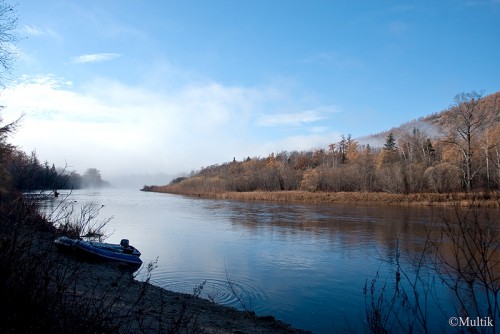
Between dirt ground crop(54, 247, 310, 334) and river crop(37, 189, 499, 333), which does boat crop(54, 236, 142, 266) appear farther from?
dirt ground crop(54, 247, 310, 334)

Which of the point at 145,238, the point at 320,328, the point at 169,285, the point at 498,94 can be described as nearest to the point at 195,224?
the point at 145,238

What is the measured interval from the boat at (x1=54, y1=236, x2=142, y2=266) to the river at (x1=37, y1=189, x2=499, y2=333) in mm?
1087

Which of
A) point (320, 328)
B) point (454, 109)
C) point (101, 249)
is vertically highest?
point (454, 109)

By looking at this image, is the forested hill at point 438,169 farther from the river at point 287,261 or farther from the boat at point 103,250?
the boat at point 103,250

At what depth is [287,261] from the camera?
48.2 feet

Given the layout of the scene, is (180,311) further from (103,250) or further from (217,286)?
(103,250)

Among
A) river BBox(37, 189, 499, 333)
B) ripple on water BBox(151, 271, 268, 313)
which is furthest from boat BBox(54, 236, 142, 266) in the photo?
ripple on water BBox(151, 271, 268, 313)

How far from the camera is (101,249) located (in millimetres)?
13141

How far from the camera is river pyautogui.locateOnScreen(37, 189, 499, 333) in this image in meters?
9.57

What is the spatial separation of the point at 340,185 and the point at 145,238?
44.9m

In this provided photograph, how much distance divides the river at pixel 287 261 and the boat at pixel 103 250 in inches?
42.8

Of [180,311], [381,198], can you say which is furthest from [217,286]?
[381,198]

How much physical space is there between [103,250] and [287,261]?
6779 millimetres

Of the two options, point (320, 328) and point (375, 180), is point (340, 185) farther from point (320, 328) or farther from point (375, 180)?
point (320, 328)
